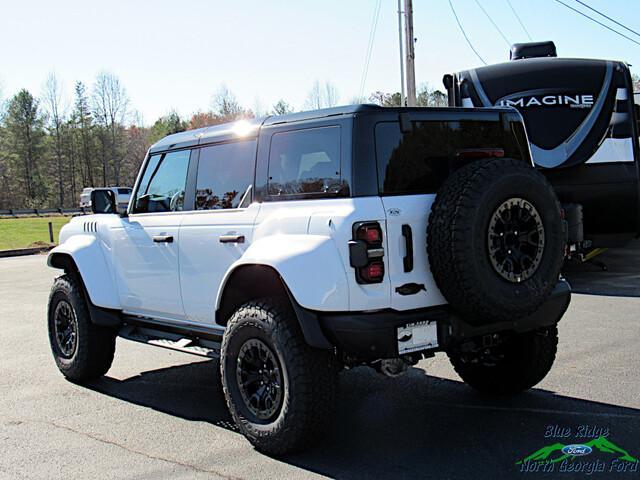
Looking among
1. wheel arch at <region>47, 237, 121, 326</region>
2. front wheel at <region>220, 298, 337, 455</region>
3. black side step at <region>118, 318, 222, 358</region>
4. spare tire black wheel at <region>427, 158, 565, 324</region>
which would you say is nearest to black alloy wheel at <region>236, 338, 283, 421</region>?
front wheel at <region>220, 298, 337, 455</region>

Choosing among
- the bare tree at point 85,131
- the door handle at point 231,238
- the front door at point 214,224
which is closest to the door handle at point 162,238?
the front door at point 214,224

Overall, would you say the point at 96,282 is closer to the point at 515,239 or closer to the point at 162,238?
the point at 162,238

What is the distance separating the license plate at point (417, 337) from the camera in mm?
4074

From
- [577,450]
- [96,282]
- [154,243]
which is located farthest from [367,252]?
[96,282]

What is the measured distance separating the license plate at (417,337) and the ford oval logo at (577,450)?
0.99 m

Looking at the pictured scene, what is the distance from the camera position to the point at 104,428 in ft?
16.7

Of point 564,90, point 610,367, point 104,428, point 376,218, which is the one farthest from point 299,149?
point 564,90

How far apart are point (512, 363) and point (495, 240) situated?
5.04ft

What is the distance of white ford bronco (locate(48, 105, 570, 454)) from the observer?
403 cm

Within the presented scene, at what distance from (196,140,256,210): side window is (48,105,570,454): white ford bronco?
12 millimetres

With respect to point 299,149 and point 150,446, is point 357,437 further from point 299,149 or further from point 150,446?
point 299,149

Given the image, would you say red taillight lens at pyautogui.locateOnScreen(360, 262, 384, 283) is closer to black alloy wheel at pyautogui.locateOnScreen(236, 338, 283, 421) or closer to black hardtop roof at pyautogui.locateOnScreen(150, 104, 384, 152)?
black alloy wheel at pyautogui.locateOnScreen(236, 338, 283, 421)

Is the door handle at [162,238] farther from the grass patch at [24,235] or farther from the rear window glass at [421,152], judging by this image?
the grass patch at [24,235]

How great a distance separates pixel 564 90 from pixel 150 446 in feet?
27.0
